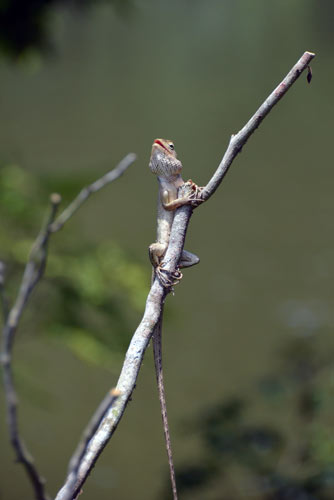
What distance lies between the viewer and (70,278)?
5125 millimetres

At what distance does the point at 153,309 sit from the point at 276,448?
5276mm

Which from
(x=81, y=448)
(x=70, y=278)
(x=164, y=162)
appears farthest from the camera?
(x=70, y=278)

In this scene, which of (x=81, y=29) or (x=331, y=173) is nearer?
(x=331, y=173)

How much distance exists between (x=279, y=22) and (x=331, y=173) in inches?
646

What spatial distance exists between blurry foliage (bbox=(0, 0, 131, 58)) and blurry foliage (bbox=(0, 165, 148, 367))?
6.31 feet

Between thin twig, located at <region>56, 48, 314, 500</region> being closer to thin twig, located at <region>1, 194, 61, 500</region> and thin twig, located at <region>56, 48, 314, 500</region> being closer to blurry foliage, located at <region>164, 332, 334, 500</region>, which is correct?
thin twig, located at <region>1, 194, 61, 500</region>

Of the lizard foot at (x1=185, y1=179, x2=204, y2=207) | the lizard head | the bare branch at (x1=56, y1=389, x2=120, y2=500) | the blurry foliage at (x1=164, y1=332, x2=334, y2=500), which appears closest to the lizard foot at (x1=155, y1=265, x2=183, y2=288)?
the lizard foot at (x1=185, y1=179, x2=204, y2=207)

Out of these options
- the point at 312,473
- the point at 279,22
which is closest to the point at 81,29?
the point at 279,22

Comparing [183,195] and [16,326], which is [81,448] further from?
[183,195]

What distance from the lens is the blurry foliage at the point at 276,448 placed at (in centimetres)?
605

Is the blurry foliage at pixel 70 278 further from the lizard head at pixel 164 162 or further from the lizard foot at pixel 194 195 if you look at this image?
the lizard foot at pixel 194 195

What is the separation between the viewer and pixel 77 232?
6.16 m

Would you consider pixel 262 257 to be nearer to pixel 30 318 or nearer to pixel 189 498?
pixel 189 498

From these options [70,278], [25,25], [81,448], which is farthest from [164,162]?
[25,25]
